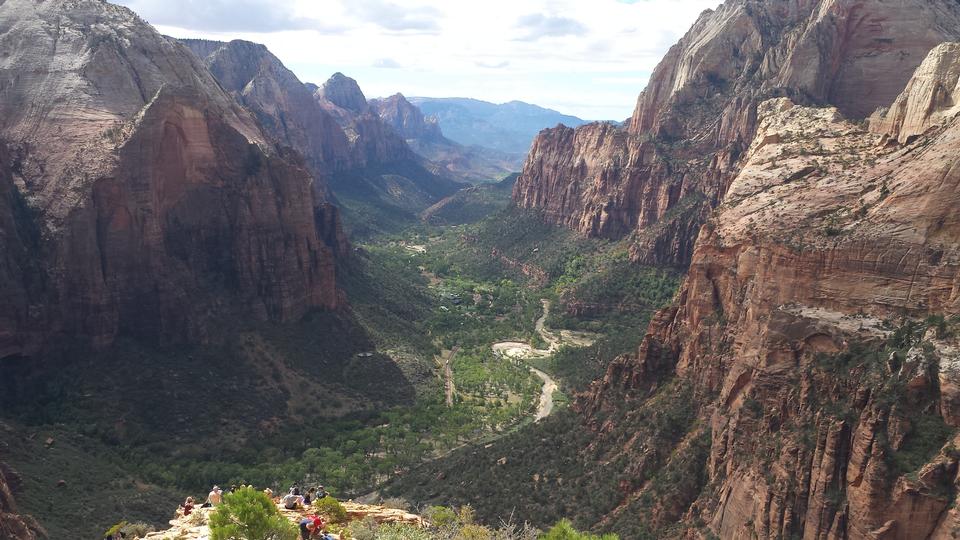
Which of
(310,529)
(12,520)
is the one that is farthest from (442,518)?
(12,520)

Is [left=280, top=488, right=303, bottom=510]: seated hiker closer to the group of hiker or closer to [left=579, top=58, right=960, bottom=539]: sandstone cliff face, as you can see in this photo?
the group of hiker

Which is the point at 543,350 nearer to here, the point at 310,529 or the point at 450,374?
the point at 450,374

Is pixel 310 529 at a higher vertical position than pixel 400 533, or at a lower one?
higher

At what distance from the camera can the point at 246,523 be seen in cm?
3381

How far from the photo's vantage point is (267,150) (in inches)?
4609

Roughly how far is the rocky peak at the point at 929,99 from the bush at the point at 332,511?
1948 inches

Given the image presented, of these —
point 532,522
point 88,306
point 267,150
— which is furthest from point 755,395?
point 267,150

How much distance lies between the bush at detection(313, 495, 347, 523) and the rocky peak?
49.5 m

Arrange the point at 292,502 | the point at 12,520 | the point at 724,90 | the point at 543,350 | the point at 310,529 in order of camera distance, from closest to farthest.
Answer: the point at 310,529 < the point at 292,502 < the point at 12,520 < the point at 543,350 < the point at 724,90

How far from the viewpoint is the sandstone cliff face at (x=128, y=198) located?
8575 centimetres

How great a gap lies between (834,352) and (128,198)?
79026mm

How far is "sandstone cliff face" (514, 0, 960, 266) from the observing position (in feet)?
432

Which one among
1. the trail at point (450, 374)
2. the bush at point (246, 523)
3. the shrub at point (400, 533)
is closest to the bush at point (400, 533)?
the shrub at point (400, 533)

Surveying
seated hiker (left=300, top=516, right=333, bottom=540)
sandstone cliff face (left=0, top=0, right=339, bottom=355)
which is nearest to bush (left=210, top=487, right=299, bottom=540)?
seated hiker (left=300, top=516, right=333, bottom=540)
